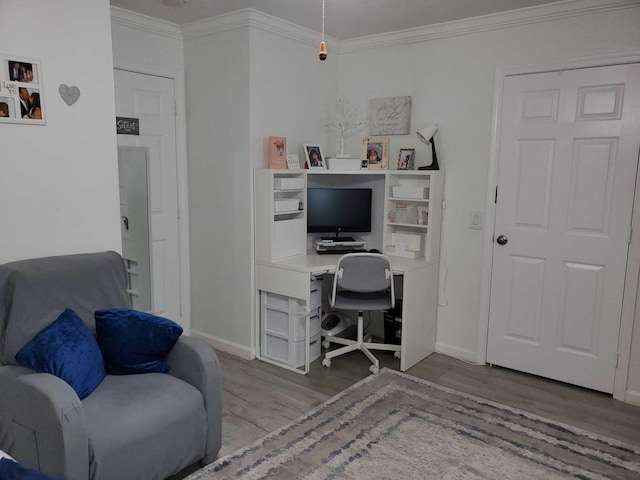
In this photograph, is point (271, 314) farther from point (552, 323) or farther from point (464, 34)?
point (464, 34)

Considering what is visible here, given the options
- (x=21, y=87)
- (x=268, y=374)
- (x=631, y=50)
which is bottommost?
(x=268, y=374)

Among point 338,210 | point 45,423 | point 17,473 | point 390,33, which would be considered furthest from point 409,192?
point 17,473

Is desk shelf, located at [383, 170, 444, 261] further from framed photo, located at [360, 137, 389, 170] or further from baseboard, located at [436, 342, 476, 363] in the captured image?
baseboard, located at [436, 342, 476, 363]

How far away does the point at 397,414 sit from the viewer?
9.29ft

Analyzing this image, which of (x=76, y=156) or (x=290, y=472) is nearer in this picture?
(x=290, y=472)

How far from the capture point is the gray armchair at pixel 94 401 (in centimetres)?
177

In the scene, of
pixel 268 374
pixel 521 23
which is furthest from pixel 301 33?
pixel 268 374

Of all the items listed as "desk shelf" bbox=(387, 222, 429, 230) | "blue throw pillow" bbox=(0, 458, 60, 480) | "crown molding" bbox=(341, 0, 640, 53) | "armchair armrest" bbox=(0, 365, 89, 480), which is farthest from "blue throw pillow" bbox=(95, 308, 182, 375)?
"crown molding" bbox=(341, 0, 640, 53)

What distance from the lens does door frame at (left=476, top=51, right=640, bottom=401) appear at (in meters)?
2.96

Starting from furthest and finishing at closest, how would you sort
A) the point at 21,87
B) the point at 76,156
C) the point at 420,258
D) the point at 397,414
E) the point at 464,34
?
the point at 420,258, the point at 464,34, the point at 397,414, the point at 76,156, the point at 21,87

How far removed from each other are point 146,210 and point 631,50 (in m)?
3.32

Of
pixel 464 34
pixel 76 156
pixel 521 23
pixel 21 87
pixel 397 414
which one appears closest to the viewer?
pixel 21 87

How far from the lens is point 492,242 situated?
3.49 m

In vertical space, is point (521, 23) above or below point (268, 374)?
above
